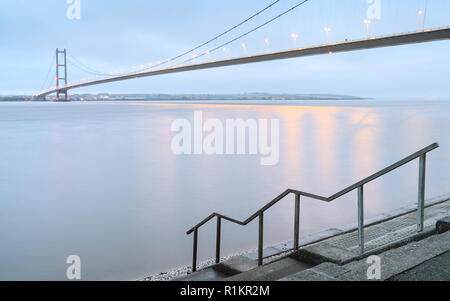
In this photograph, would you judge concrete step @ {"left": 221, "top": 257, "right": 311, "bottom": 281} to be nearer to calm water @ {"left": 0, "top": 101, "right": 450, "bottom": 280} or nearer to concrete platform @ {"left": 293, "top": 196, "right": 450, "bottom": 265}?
concrete platform @ {"left": 293, "top": 196, "right": 450, "bottom": 265}

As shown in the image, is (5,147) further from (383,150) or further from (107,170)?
(383,150)

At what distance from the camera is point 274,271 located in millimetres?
3078

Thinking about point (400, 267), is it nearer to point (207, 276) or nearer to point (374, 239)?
point (374, 239)

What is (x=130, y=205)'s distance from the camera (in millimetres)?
8016

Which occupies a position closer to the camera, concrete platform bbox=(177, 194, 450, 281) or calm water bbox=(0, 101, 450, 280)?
concrete platform bbox=(177, 194, 450, 281)

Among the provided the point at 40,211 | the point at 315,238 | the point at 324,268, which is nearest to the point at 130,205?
the point at 40,211

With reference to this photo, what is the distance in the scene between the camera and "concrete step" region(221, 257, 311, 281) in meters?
2.96

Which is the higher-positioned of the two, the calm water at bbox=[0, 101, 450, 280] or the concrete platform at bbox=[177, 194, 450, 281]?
the concrete platform at bbox=[177, 194, 450, 281]

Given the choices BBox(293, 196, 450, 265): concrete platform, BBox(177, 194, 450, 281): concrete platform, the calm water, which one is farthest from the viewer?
the calm water

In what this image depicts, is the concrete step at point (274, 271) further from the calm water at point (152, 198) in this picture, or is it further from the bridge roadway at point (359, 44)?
the bridge roadway at point (359, 44)

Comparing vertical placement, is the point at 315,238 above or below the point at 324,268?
below

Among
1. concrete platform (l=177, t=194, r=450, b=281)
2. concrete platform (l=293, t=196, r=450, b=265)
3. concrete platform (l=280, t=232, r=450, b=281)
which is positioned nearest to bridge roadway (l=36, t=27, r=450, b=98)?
concrete platform (l=293, t=196, r=450, b=265)
